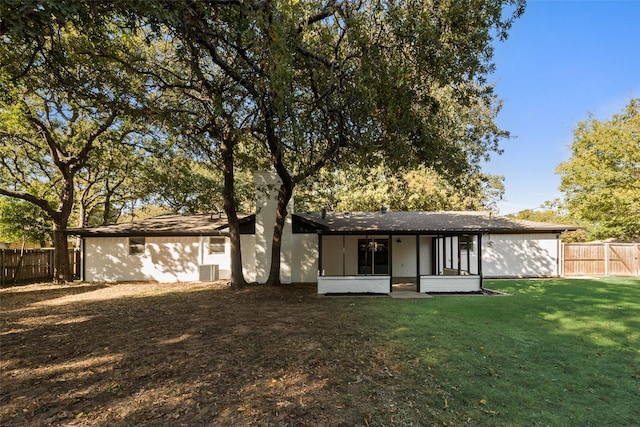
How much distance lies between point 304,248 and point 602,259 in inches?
612

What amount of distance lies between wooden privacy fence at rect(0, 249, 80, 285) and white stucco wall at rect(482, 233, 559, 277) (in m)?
21.9

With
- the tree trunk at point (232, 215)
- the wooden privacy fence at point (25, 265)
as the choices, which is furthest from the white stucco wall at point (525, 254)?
the wooden privacy fence at point (25, 265)

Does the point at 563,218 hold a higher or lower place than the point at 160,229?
higher

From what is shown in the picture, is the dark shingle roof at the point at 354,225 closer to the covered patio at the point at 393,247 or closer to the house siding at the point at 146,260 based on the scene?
the covered patio at the point at 393,247

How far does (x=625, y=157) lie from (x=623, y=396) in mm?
20927

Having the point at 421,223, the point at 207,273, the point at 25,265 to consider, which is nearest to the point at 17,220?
the point at 25,265

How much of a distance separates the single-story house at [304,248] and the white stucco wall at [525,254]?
5 centimetres

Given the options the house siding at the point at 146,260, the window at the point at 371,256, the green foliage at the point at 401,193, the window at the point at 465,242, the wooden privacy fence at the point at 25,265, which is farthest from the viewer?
the green foliage at the point at 401,193

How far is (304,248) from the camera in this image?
15.2 m

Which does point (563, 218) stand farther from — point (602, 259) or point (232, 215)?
point (232, 215)

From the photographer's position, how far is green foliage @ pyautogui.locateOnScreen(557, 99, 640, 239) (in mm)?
18562

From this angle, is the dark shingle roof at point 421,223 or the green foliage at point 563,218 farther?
the green foliage at point 563,218

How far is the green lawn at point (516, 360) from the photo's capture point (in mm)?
3572

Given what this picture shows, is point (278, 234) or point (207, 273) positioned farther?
point (207, 273)
